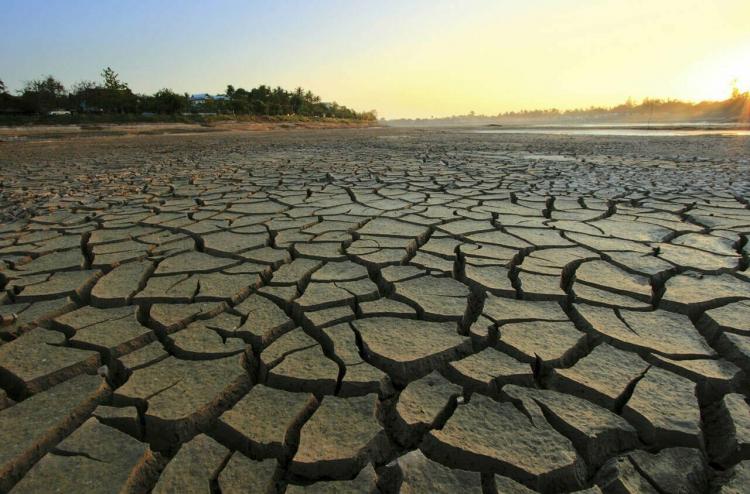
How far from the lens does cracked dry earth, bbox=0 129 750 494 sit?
3.03 feet

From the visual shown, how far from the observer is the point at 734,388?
3.77 ft

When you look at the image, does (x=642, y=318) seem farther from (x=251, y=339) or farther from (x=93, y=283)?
(x=93, y=283)

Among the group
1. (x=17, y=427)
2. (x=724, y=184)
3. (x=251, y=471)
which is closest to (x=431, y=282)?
(x=251, y=471)

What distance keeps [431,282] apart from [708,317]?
0.97 meters

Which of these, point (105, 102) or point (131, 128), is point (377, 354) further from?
point (105, 102)

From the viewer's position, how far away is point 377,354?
1303 millimetres

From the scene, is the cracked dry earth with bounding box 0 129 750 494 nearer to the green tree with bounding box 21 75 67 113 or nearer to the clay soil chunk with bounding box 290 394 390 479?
the clay soil chunk with bounding box 290 394 390 479

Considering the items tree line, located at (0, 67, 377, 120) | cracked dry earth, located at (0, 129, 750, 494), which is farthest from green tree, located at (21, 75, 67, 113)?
cracked dry earth, located at (0, 129, 750, 494)

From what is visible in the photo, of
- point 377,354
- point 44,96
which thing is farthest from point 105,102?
point 377,354

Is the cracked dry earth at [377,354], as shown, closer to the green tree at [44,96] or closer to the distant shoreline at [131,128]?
the distant shoreline at [131,128]

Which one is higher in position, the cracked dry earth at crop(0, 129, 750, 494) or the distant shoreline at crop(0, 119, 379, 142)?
the distant shoreline at crop(0, 119, 379, 142)

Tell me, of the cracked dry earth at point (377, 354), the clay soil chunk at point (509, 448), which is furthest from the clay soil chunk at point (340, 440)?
Result: the clay soil chunk at point (509, 448)

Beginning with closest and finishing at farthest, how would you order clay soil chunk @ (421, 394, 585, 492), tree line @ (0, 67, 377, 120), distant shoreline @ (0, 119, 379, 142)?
1. clay soil chunk @ (421, 394, 585, 492)
2. distant shoreline @ (0, 119, 379, 142)
3. tree line @ (0, 67, 377, 120)

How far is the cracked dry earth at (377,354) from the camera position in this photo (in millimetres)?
924
